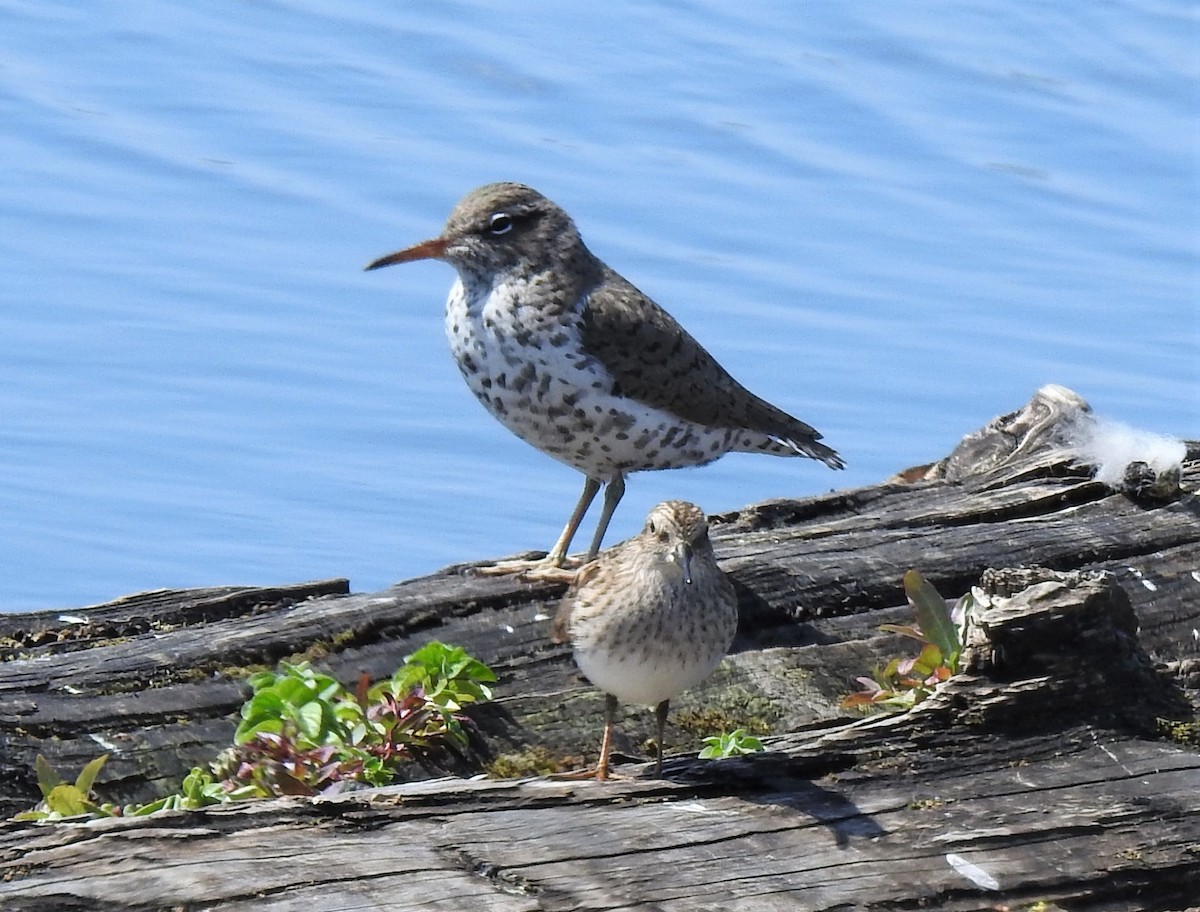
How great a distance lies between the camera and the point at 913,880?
4.93 metres

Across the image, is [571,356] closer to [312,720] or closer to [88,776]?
[312,720]

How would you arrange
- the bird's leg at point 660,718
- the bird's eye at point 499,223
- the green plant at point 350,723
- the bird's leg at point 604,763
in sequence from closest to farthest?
1. the bird's leg at point 660,718
2. the bird's leg at point 604,763
3. the green plant at point 350,723
4. the bird's eye at point 499,223

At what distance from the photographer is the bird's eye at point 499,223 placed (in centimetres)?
830

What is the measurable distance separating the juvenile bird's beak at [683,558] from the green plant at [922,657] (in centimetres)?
81

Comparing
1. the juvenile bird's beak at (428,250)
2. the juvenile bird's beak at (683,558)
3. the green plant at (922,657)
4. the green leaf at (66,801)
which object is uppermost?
the juvenile bird's beak at (428,250)

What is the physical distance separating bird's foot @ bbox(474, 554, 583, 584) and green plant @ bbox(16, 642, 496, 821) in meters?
0.82

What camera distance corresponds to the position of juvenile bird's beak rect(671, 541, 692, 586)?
229 inches

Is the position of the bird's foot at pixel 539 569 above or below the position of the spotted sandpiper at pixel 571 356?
below

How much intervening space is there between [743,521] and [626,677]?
2232 millimetres

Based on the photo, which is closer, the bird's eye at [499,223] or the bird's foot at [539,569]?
the bird's foot at [539,569]

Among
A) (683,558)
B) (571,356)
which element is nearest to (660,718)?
(683,558)

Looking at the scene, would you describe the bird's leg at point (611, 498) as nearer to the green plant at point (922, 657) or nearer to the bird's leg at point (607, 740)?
the green plant at point (922, 657)

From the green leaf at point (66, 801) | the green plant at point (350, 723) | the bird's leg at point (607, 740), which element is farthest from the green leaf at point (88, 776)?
the bird's leg at point (607, 740)

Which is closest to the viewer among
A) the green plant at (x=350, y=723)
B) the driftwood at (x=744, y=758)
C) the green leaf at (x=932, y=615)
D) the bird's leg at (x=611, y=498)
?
the driftwood at (x=744, y=758)
